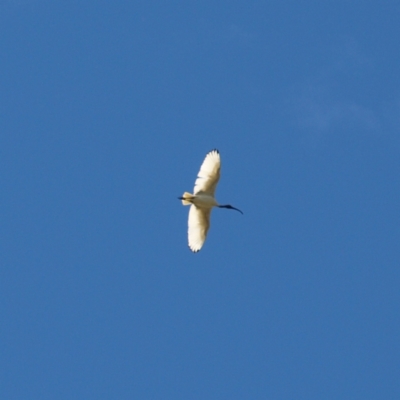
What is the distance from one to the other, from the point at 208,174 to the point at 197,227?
1697 millimetres

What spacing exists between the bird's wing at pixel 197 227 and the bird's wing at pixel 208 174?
2.85 feet

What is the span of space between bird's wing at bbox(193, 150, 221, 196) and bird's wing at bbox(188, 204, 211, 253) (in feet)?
2.85

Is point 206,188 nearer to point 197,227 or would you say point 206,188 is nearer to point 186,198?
point 186,198

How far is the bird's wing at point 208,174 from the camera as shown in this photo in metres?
53.3

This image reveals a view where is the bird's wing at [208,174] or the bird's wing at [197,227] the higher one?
the bird's wing at [208,174]

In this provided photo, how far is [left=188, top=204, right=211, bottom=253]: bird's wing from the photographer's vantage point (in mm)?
54125

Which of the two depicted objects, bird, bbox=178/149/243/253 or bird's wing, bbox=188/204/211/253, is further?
bird's wing, bbox=188/204/211/253

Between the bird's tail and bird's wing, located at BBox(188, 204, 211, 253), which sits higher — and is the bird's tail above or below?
above

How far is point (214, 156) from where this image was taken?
Answer: 2105 inches

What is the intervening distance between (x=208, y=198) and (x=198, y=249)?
158 cm

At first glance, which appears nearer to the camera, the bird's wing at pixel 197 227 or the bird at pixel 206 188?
the bird at pixel 206 188

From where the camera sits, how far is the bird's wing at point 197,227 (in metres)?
54.1

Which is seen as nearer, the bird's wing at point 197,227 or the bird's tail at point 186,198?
the bird's tail at point 186,198

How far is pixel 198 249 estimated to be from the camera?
178 feet
